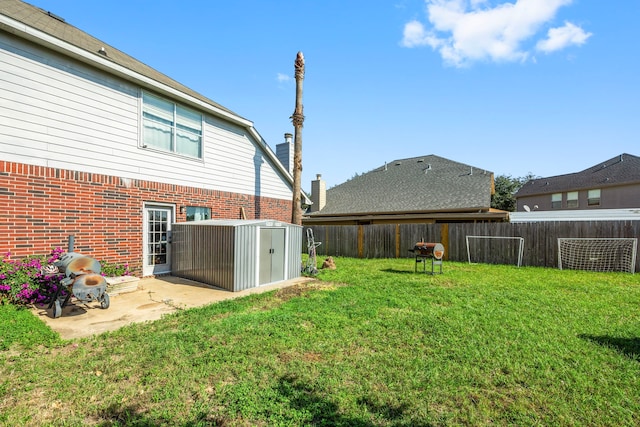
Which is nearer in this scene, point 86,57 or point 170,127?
point 86,57

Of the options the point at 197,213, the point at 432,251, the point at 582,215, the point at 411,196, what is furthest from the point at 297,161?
the point at 582,215

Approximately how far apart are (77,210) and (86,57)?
3545 millimetres

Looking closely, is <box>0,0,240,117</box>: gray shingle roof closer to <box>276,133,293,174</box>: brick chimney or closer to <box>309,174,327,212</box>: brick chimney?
<box>276,133,293,174</box>: brick chimney

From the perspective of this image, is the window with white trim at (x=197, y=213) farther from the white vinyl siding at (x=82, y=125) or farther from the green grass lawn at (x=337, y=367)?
the green grass lawn at (x=337, y=367)

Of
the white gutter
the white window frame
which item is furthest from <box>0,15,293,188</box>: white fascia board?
the white window frame

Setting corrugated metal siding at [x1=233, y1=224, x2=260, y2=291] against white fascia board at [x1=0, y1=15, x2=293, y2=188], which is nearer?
white fascia board at [x1=0, y1=15, x2=293, y2=188]

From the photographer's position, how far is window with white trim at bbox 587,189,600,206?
24.1 meters

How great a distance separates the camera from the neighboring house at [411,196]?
16.4m

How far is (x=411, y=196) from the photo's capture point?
1884 cm

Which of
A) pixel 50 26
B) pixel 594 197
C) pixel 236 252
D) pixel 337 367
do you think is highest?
pixel 50 26

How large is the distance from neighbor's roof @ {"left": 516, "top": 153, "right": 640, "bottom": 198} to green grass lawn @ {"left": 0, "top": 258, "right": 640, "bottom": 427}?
2353 centimetres

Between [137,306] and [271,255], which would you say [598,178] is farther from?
[137,306]

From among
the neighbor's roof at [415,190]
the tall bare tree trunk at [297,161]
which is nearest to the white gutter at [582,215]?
the neighbor's roof at [415,190]

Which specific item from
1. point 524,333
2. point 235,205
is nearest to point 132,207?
point 235,205
